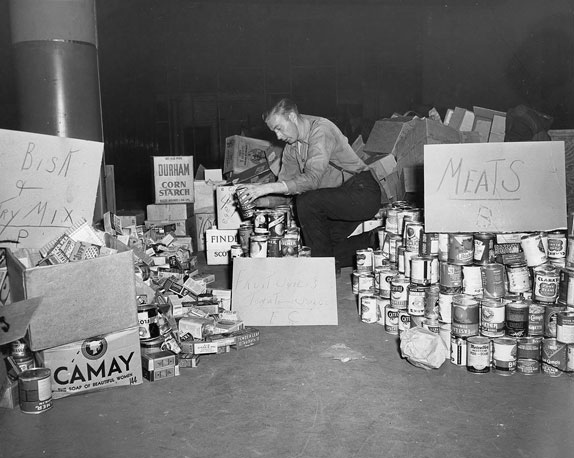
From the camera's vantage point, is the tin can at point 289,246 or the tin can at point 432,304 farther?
the tin can at point 289,246

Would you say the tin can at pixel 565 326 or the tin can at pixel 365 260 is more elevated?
the tin can at pixel 365 260

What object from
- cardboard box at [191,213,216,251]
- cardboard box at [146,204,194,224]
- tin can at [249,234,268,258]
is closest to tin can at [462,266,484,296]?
tin can at [249,234,268,258]

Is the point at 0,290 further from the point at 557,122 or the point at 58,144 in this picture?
the point at 557,122

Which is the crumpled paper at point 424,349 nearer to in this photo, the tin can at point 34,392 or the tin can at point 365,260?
the tin can at point 365,260

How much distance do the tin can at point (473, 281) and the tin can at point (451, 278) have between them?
0.06 meters

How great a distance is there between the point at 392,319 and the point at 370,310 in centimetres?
26

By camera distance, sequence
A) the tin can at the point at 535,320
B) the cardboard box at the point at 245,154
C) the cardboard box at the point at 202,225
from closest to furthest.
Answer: the tin can at the point at 535,320 < the cardboard box at the point at 202,225 < the cardboard box at the point at 245,154

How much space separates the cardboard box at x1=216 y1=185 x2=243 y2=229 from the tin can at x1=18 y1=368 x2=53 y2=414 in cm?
A: 321

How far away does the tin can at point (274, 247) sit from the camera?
13.3 feet

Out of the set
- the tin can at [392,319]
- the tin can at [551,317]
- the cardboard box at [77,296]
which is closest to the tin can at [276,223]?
the tin can at [392,319]

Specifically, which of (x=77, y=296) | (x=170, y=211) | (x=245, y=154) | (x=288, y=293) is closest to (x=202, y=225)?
(x=170, y=211)

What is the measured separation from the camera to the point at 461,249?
3393 millimetres

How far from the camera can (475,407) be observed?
2.70 metres

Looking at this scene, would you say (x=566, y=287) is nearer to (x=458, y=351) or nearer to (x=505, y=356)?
(x=505, y=356)
